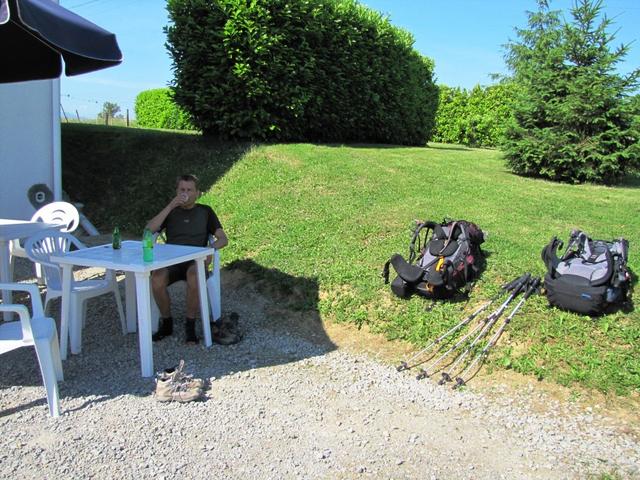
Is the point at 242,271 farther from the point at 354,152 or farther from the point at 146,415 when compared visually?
the point at 354,152

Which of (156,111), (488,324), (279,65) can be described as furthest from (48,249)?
(156,111)

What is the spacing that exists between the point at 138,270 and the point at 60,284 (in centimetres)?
123

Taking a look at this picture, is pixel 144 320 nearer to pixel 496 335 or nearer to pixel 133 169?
pixel 496 335

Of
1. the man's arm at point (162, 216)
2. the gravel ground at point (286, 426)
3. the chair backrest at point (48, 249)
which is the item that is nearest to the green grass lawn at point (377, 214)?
the gravel ground at point (286, 426)

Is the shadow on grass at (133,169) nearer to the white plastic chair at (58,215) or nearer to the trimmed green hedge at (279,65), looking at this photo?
the trimmed green hedge at (279,65)

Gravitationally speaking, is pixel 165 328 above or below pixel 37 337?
below

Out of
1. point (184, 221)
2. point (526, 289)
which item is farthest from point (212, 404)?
point (526, 289)

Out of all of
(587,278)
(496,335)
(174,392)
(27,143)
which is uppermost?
(27,143)

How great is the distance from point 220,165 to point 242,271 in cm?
409

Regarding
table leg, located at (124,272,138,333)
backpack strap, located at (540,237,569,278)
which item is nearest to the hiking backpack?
backpack strap, located at (540,237,569,278)

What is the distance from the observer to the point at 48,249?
203 inches

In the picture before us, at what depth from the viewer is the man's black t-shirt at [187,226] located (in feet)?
15.9

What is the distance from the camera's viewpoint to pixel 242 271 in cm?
623

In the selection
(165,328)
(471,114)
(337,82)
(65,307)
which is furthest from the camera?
(471,114)
